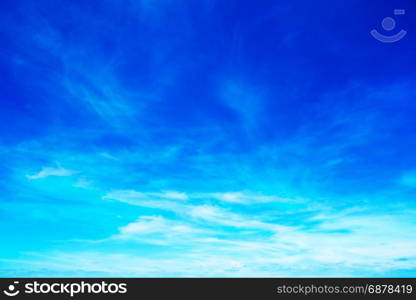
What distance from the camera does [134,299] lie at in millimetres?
18594

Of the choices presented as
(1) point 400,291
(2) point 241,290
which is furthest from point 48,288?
(1) point 400,291

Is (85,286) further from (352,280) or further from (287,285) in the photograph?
(352,280)

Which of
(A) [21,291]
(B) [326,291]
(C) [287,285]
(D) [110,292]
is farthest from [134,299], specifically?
(B) [326,291]

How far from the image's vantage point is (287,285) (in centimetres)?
1914

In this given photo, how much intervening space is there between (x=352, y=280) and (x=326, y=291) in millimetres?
1274

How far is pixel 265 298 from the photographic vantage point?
18828 mm

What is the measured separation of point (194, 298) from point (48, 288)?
638 centimetres

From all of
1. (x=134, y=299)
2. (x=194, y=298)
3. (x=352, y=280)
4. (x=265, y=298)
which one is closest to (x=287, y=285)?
(x=265, y=298)

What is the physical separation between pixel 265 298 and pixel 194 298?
314cm

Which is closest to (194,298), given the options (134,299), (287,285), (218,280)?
(218,280)

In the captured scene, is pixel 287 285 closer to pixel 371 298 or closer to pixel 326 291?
pixel 326 291

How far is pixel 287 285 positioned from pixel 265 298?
3.86 ft

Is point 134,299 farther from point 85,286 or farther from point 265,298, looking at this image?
point 265,298

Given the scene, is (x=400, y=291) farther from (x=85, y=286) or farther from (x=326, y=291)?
(x=85, y=286)
